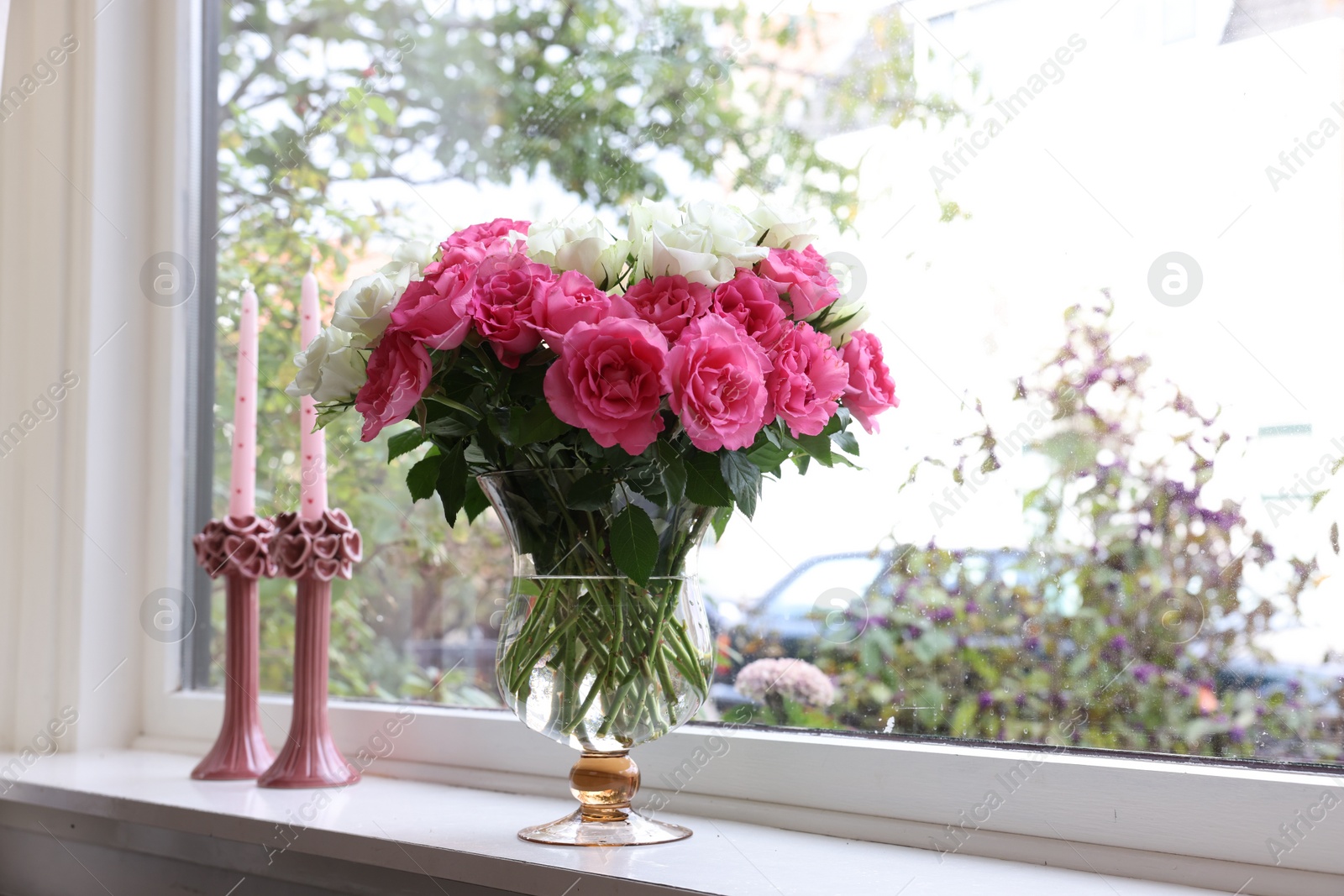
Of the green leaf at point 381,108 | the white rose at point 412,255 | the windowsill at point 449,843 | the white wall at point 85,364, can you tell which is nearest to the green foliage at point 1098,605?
the windowsill at point 449,843

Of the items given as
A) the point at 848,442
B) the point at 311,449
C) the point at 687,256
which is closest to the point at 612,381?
the point at 687,256

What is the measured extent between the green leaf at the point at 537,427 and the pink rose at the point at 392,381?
2.6 inches

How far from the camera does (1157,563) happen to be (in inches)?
32.3

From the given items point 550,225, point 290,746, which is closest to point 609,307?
point 550,225

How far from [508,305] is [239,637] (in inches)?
A: 25.7

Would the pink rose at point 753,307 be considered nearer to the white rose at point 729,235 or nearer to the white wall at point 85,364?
the white rose at point 729,235

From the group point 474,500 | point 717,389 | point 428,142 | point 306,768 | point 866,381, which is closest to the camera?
point 717,389

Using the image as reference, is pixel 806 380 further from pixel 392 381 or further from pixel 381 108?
pixel 381 108

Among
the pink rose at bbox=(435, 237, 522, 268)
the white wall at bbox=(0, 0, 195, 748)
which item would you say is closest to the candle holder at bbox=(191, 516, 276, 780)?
the white wall at bbox=(0, 0, 195, 748)

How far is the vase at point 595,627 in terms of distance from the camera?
0.78 metres

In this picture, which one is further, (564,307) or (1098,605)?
(1098,605)

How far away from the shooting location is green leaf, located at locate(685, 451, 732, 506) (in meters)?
0.73

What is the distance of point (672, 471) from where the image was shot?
730 mm

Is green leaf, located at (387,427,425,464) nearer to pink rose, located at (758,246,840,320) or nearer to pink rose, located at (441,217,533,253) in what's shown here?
pink rose, located at (441,217,533,253)
